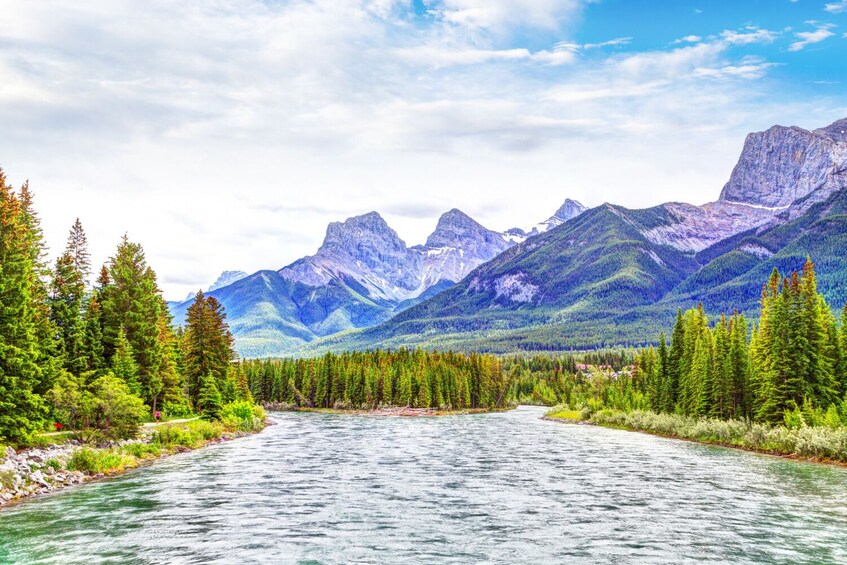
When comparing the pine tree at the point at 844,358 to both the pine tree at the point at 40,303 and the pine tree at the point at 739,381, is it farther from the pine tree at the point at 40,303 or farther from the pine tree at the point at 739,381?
the pine tree at the point at 40,303

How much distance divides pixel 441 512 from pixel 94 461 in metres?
28.5

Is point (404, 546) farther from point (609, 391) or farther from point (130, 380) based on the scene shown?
point (609, 391)

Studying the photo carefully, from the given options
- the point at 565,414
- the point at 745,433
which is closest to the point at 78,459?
the point at 745,433

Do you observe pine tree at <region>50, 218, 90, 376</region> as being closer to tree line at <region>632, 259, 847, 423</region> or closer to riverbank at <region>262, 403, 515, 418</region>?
tree line at <region>632, 259, 847, 423</region>

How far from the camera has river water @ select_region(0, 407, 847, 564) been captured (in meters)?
31.8

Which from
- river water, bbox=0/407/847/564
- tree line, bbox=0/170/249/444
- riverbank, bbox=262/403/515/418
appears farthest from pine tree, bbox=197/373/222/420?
riverbank, bbox=262/403/515/418

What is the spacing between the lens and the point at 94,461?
53312 mm

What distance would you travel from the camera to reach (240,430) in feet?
329

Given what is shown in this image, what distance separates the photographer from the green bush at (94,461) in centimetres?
5235

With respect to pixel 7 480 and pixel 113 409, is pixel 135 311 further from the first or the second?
pixel 7 480

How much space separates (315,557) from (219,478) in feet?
84.7

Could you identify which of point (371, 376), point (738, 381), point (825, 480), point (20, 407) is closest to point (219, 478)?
point (20, 407)

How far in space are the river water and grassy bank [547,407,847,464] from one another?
12.4 ft

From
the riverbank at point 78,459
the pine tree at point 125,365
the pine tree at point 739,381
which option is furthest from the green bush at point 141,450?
the pine tree at point 739,381
